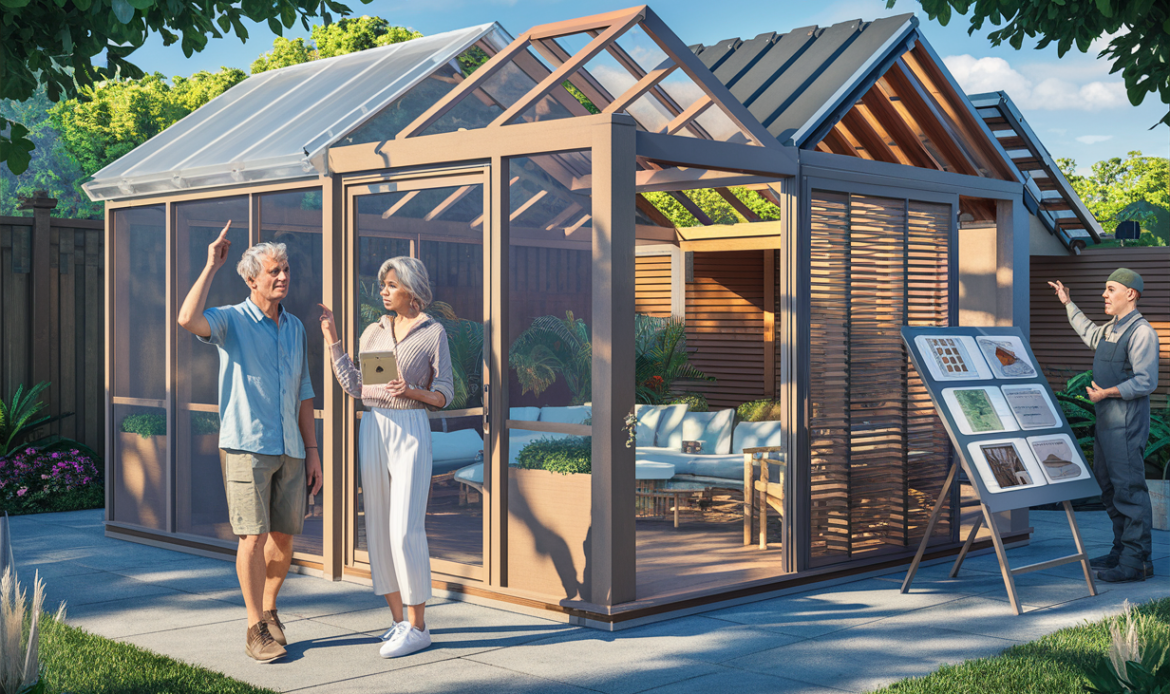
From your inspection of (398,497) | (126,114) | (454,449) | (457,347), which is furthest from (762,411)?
(126,114)

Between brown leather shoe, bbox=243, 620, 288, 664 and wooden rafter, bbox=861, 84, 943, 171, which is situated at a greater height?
wooden rafter, bbox=861, 84, 943, 171

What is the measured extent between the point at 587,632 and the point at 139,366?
4.61 m

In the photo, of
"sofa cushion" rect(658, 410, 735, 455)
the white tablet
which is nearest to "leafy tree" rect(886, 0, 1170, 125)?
the white tablet

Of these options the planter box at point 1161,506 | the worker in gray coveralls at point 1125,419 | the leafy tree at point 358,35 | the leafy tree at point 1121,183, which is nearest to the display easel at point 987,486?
the worker in gray coveralls at point 1125,419

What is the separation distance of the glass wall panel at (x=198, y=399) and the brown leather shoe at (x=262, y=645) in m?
2.80

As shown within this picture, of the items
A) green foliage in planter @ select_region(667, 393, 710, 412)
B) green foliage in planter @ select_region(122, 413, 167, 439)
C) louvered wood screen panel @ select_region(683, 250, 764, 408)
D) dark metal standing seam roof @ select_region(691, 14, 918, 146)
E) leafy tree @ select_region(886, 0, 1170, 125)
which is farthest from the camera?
louvered wood screen panel @ select_region(683, 250, 764, 408)

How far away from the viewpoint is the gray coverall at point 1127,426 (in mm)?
7535

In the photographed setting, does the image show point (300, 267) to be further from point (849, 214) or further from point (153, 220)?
point (849, 214)

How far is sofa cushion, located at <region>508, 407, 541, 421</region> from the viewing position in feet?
21.6

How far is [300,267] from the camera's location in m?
7.75

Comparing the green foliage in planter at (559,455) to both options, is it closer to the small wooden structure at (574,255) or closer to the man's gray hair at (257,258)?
the small wooden structure at (574,255)

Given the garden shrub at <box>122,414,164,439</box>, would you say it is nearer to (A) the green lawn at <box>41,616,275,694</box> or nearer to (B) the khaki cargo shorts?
(A) the green lawn at <box>41,616,275,694</box>

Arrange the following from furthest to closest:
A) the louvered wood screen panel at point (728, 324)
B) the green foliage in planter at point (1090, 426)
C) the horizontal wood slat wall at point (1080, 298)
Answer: the louvered wood screen panel at point (728, 324) → the horizontal wood slat wall at point (1080, 298) → the green foliage in planter at point (1090, 426)

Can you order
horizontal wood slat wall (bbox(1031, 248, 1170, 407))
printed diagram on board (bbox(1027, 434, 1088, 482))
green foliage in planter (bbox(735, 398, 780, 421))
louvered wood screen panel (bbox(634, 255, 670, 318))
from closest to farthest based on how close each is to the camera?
printed diagram on board (bbox(1027, 434, 1088, 482)), green foliage in planter (bbox(735, 398, 780, 421)), horizontal wood slat wall (bbox(1031, 248, 1170, 407)), louvered wood screen panel (bbox(634, 255, 670, 318))
